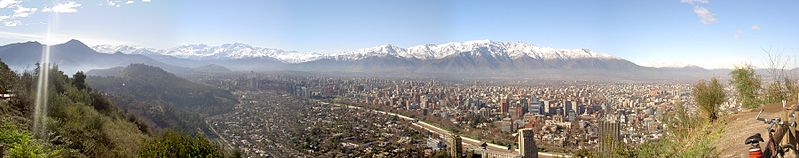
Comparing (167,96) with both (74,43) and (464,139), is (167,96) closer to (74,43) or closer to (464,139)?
(464,139)

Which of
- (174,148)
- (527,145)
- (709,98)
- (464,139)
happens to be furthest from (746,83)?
(464,139)

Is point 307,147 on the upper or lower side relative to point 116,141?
lower

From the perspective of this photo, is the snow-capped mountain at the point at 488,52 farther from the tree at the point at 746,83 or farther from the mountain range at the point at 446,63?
the tree at the point at 746,83

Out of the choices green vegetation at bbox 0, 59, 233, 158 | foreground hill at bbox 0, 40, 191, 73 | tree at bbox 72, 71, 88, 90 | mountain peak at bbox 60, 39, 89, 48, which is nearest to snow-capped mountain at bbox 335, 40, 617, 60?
foreground hill at bbox 0, 40, 191, 73

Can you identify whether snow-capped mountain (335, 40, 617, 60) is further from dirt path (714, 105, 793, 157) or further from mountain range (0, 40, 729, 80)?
dirt path (714, 105, 793, 157)

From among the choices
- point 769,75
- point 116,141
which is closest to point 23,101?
point 116,141

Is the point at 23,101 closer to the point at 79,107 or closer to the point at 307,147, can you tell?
the point at 79,107
